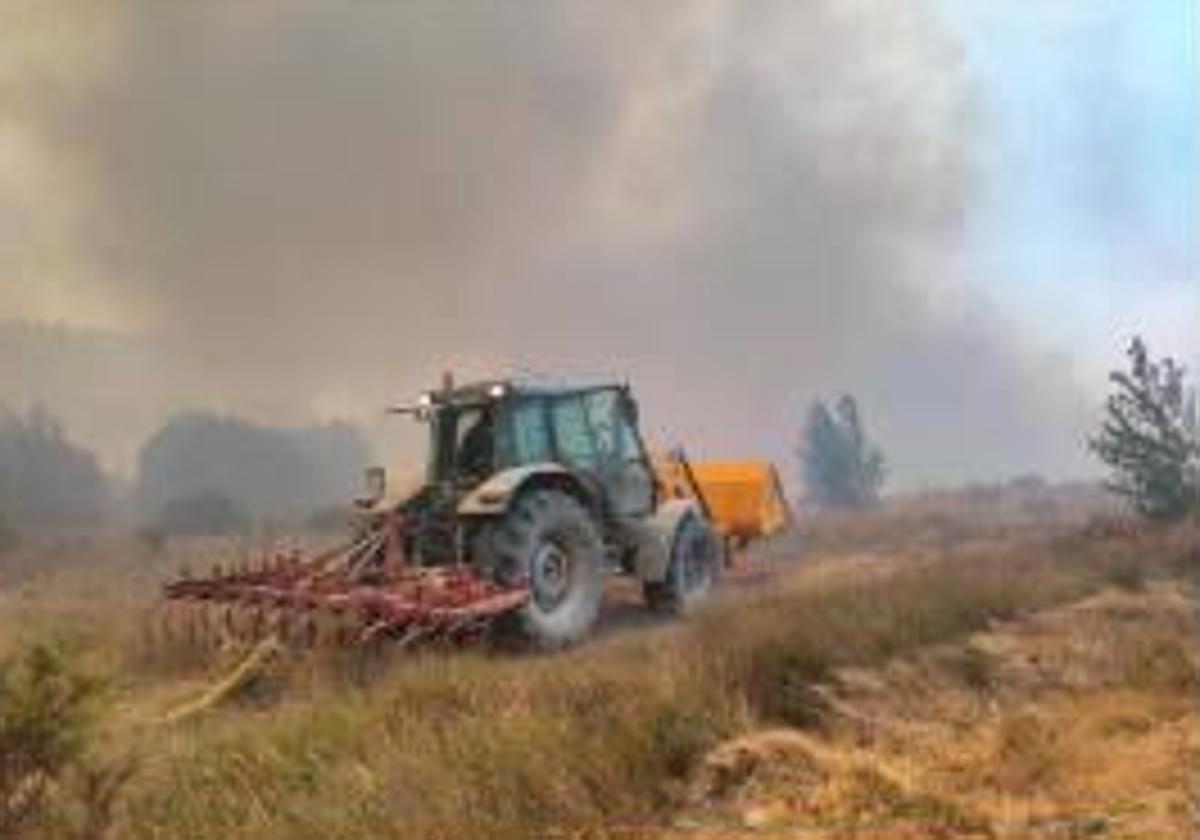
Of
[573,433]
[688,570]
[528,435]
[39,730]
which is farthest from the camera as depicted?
[688,570]

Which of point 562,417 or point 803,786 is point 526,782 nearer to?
point 803,786

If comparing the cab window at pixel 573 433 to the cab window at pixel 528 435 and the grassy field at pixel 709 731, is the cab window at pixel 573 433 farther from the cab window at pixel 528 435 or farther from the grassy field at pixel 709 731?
the grassy field at pixel 709 731

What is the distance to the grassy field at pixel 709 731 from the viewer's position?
7.78 meters

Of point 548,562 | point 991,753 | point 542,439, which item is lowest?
point 991,753

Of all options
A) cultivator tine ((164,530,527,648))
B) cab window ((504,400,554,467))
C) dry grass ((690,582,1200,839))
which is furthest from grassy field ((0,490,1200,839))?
cab window ((504,400,554,467))

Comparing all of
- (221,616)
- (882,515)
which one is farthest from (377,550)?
(882,515)

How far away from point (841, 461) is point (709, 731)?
46445 millimetres

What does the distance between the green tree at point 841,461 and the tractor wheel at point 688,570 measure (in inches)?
1390

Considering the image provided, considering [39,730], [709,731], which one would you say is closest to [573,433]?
[709,731]

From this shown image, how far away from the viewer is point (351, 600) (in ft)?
46.7

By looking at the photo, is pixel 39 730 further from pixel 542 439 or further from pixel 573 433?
pixel 573 433

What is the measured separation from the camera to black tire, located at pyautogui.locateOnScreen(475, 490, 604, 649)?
15.8 m

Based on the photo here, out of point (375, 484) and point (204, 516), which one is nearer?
point (375, 484)

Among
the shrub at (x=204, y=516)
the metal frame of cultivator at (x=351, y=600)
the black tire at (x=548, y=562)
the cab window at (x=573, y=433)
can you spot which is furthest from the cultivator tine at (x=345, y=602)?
the shrub at (x=204, y=516)
